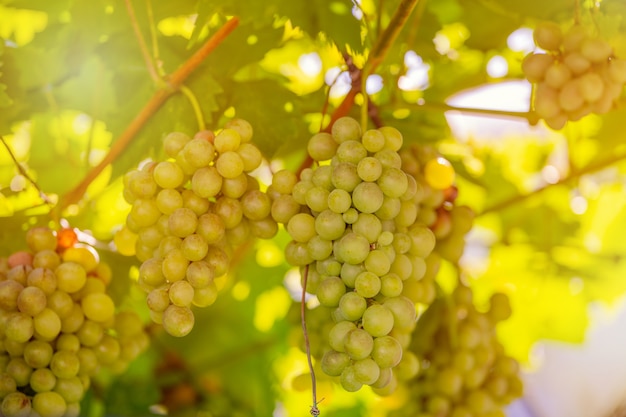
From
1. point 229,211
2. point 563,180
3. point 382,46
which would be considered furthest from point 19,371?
point 563,180

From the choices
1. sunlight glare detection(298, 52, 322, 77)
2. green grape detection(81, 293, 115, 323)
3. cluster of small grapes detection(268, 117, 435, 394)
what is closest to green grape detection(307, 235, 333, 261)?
cluster of small grapes detection(268, 117, 435, 394)

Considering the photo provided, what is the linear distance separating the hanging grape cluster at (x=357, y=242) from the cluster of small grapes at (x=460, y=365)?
24 cm

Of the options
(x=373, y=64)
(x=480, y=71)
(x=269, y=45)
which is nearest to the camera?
(x=373, y=64)

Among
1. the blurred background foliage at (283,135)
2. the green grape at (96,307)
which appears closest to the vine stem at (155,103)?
the blurred background foliage at (283,135)

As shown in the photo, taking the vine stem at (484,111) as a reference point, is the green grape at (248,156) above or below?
above

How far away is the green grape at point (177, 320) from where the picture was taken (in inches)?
21.2

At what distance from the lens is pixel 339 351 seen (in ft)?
1.75

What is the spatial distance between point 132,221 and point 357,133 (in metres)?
0.22

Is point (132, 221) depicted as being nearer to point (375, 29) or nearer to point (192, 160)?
point (192, 160)

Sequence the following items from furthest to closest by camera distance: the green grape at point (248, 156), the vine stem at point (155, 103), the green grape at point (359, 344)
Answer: the vine stem at point (155, 103) → the green grape at point (248, 156) → the green grape at point (359, 344)

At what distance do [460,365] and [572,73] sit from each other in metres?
0.36

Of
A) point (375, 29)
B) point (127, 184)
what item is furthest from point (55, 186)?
point (375, 29)

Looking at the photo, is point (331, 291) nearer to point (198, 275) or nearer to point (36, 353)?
point (198, 275)

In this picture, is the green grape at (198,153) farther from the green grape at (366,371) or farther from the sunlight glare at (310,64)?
the sunlight glare at (310,64)
